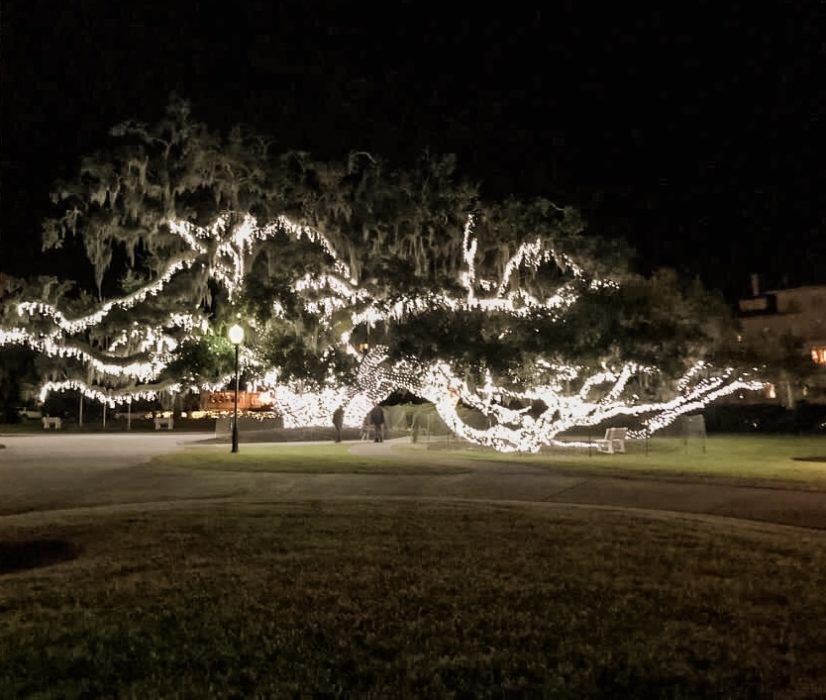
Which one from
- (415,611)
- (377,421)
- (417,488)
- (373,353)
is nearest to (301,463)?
(417,488)

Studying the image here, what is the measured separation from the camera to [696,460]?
2462 cm

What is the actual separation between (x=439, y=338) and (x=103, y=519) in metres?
15.9

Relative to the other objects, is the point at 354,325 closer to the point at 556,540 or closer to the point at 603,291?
the point at 603,291

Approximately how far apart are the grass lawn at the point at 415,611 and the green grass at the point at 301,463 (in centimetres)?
820

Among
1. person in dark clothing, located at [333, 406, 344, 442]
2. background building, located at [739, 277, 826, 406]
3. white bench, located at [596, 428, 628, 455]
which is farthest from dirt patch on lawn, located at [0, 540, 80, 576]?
background building, located at [739, 277, 826, 406]

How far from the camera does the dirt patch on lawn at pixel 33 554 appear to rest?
375 inches

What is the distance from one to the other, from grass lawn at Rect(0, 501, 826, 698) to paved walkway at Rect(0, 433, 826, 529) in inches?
122

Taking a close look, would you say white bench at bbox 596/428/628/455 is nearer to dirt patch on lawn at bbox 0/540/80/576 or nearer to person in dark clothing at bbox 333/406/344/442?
person in dark clothing at bbox 333/406/344/442

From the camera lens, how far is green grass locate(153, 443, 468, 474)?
20.4 metres

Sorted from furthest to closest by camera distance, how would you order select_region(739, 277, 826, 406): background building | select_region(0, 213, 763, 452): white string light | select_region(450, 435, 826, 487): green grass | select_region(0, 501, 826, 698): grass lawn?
select_region(739, 277, 826, 406): background building → select_region(0, 213, 763, 452): white string light → select_region(450, 435, 826, 487): green grass → select_region(0, 501, 826, 698): grass lawn

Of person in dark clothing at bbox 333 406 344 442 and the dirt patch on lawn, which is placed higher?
person in dark clothing at bbox 333 406 344 442

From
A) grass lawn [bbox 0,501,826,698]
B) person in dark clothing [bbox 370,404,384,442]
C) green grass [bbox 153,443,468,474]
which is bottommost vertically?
grass lawn [bbox 0,501,826,698]

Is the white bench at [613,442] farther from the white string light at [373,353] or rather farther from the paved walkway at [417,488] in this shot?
the paved walkway at [417,488]

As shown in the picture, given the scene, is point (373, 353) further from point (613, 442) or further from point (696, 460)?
point (696, 460)
